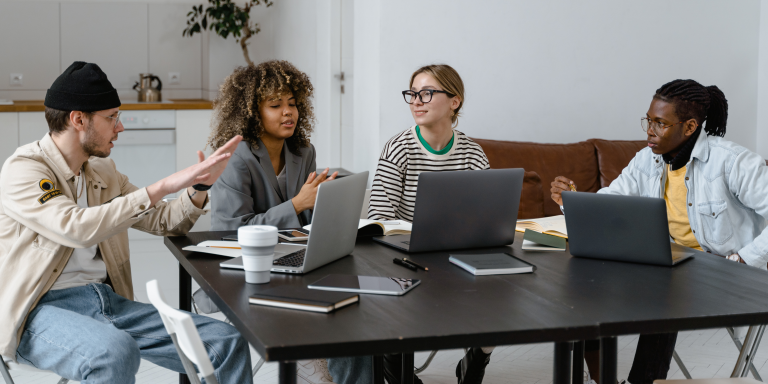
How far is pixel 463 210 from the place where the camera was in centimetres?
190

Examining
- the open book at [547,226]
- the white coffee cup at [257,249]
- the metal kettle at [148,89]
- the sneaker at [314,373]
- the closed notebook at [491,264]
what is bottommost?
the sneaker at [314,373]

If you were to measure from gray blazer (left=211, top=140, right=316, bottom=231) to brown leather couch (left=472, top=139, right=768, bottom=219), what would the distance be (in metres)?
1.35

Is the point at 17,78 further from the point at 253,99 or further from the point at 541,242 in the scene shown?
the point at 541,242

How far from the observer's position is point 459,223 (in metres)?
1.91

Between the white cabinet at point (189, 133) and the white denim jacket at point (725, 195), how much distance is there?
402cm

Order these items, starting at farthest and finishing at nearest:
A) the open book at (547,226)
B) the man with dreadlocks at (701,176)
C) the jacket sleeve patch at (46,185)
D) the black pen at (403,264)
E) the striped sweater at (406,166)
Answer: the striped sweater at (406,166) < the man with dreadlocks at (701,176) < the open book at (547,226) < the jacket sleeve patch at (46,185) < the black pen at (403,264)

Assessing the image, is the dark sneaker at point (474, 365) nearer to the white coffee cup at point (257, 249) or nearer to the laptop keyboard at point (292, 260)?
the laptop keyboard at point (292, 260)

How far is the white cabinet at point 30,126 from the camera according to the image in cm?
512

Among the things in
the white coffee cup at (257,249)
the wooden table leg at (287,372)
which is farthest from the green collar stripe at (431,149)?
the wooden table leg at (287,372)

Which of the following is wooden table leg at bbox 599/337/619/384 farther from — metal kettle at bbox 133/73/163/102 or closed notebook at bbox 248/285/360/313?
metal kettle at bbox 133/73/163/102

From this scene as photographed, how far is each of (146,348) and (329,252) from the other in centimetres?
59

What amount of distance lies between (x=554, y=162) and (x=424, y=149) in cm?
123

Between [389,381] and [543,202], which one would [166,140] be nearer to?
[543,202]

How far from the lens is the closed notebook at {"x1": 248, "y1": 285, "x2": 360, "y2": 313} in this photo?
1.34 metres
